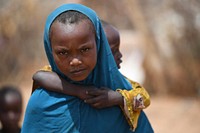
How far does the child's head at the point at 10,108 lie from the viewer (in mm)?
5210

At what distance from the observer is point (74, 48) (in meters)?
2.67

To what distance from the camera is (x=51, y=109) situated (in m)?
2.90

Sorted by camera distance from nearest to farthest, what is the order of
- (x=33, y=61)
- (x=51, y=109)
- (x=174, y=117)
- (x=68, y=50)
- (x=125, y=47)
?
(x=68, y=50) → (x=51, y=109) → (x=174, y=117) → (x=33, y=61) → (x=125, y=47)

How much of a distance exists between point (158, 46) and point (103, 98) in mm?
7404

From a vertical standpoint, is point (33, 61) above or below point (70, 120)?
below

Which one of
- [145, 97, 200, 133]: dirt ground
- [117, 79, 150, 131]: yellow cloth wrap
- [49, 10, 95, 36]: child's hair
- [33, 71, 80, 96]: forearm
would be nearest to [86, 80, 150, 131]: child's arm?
[117, 79, 150, 131]: yellow cloth wrap

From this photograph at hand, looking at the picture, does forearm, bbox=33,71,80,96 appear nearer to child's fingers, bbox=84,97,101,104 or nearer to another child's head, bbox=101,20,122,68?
child's fingers, bbox=84,97,101,104

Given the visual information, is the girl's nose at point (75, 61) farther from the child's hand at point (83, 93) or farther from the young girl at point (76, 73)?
the child's hand at point (83, 93)

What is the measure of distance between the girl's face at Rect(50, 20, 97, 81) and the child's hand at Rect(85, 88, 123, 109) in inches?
6.5

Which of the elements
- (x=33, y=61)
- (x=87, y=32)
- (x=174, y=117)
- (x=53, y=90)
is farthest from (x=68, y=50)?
(x=33, y=61)

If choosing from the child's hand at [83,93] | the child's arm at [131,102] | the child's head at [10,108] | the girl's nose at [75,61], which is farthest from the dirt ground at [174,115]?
the girl's nose at [75,61]

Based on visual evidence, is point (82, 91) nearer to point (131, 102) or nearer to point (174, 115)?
point (131, 102)

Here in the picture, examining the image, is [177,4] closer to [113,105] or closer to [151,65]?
[151,65]

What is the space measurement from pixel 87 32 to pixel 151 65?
25.8 feet
